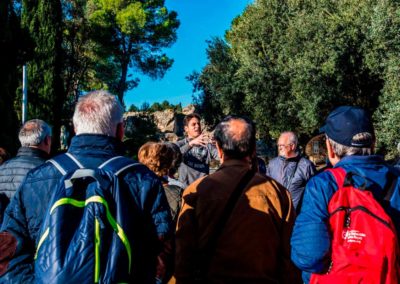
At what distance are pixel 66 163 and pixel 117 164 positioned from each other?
0.80ft

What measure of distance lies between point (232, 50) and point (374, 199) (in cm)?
2283

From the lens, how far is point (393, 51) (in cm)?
1602

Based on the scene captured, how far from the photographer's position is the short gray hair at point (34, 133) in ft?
12.9

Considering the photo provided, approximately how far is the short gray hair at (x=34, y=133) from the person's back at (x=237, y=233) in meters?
1.72

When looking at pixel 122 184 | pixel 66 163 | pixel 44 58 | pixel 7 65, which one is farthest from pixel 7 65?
pixel 122 184

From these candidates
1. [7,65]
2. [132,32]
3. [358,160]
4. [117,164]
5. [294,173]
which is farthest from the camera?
[132,32]

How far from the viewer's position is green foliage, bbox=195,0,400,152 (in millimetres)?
16359

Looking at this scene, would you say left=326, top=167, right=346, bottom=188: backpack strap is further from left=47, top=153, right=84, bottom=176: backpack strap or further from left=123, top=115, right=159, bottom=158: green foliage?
left=123, top=115, right=159, bottom=158: green foliage

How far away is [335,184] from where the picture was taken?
97.3 inches

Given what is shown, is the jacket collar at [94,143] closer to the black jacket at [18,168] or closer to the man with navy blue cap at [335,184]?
the man with navy blue cap at [335,184]

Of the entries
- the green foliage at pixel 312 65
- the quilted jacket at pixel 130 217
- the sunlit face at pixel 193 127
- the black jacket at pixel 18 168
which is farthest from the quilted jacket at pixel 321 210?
the green foliage at pixel 312 65

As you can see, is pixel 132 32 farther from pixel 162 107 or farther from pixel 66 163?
pixel 66 163

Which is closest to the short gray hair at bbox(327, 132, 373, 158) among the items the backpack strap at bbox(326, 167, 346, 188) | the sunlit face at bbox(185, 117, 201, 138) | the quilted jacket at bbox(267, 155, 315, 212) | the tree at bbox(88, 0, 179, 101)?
the backpack strap at bbox(326, 167, 346, 188)

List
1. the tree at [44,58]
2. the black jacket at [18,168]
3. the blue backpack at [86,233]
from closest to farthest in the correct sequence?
the blue backpack at [86,233], the black jacket at [18,168], the tree at [44,58]
